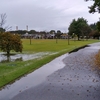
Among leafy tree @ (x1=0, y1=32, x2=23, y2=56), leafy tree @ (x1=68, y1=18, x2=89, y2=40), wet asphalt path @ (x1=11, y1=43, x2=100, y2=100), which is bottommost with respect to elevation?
wet asphalt path @ (x1=11, y1=43, x2=100, y2=100)

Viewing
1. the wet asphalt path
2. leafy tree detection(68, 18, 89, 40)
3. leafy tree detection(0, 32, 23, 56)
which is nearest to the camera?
the wet asphalt path

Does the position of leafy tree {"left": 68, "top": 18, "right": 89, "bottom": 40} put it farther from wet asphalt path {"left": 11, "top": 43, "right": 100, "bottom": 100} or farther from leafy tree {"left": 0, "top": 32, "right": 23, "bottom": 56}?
wet asphalt path {"left": 11, "top": 43, "right": 100, "bottom": 100}

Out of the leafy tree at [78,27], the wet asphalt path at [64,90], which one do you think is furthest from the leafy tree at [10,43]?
the leafy tree at [78,27]

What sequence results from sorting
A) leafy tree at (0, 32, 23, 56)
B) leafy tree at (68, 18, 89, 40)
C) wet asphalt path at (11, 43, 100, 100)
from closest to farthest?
wet asphalt path at (11, 43, 100, 100) < leafy tree at (0, 32, 23, 56) < leafy tree at (68, 18, 89, 40)

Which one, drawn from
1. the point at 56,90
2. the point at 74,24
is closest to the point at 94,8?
the point at 56,90

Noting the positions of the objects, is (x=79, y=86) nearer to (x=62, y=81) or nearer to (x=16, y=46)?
(x=62, y=81)

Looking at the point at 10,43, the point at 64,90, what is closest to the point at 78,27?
the point at 10,43

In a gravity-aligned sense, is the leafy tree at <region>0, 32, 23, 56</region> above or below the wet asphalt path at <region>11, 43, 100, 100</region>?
above

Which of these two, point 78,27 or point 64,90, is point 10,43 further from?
point 78,27

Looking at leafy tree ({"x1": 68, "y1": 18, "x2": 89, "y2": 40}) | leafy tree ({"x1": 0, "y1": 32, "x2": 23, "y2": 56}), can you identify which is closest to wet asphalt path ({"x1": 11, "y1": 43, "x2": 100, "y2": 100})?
leafy tree ({"x1": 0, "y1": 32, "x2": 23, "y2": 56})

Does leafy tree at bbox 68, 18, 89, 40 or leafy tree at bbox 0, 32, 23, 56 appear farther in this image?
leafy tree at bbox 68, 18, 89, 40

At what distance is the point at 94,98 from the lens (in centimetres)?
663

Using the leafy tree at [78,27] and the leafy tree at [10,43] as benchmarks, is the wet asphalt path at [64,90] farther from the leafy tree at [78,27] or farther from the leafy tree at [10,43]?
the leafy tree at [78,27]

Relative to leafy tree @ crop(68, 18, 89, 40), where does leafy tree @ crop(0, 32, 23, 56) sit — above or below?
below
